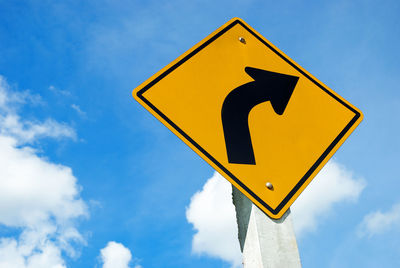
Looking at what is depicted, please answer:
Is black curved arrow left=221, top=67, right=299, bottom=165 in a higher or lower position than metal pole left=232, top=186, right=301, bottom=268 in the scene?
higher

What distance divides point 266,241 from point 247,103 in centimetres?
67

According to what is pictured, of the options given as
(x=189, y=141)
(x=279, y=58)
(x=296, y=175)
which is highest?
(x=279, y=58)

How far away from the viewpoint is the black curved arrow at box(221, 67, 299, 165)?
1415 mm

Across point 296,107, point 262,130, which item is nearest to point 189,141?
point 262,130

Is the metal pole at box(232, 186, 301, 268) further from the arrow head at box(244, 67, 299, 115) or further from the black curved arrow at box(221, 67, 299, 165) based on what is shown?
the arrow head at box(244, 67, 299, 115)

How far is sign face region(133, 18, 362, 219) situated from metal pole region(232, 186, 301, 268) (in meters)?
0.05

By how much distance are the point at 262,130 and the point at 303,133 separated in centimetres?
23

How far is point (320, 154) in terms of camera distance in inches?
59.7

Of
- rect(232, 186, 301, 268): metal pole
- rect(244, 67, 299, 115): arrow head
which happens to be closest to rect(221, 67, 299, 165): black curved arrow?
rect(244, 67, 299, 115): arrow head

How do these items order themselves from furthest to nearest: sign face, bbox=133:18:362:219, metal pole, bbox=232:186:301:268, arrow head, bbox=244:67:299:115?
arrow head, bbox=244:67:299:115 < sign face, bbox=133:18:362:219 < metal pole, bbox=232:186:301:268

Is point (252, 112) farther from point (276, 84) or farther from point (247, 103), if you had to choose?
point (276, 84)

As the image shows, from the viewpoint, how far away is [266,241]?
4.19 feet

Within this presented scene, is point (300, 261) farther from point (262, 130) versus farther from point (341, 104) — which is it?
point (341, 104)

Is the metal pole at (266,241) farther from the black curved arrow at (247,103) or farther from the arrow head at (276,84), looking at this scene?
the arrow head at (276,84)
